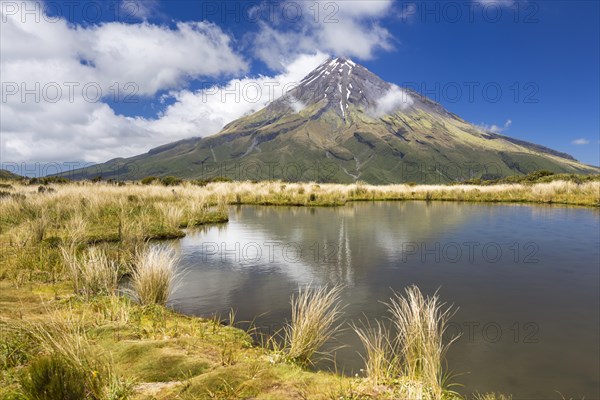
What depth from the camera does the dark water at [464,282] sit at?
498 cm

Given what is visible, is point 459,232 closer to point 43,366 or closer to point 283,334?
point 283,334

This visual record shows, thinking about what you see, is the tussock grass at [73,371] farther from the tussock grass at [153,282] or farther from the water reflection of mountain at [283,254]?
the water reflection of mountain at [283,254]

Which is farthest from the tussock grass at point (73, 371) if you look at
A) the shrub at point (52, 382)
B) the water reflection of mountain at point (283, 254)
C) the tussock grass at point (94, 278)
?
the tussock grass at point (94, 278)

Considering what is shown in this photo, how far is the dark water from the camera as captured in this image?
4977 mm

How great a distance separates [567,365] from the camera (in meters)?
4.88

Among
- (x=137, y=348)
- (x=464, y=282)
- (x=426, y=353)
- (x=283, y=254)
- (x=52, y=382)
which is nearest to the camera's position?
(x=52, y=382)

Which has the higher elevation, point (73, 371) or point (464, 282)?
point (73, 371)

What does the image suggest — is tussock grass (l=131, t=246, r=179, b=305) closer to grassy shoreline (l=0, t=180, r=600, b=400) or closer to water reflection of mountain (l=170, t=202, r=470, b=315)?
grassy shoreline (l=0, t=180, r=600, b=400)

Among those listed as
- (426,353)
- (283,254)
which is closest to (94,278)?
(283,254)

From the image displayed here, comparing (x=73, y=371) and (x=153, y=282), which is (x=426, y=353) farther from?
(x=153, y=282)

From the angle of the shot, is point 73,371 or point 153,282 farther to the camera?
point 153,282

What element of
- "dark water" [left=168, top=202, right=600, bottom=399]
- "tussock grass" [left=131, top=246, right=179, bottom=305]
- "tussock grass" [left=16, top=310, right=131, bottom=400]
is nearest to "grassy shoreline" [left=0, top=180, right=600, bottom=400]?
"tussock grass" [left=16, top=310, right=131, bottom=400]

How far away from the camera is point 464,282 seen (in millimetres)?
8523

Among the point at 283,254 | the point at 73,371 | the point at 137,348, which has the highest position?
the point at 73,371
